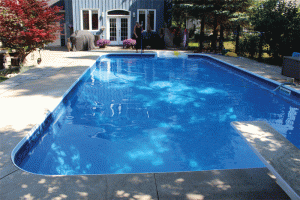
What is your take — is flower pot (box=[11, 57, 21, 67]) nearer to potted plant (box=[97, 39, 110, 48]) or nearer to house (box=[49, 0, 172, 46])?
potted plant (box=[97, 39, 110, 48])

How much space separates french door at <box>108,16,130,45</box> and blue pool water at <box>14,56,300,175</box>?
375 inches

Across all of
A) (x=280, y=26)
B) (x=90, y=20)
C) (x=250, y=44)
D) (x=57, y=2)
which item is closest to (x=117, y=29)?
(x=90, y=20)

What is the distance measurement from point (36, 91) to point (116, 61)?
735 cm

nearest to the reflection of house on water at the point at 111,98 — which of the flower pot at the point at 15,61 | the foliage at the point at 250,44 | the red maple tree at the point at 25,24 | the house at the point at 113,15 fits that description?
the red maple tree at the point at 25,24

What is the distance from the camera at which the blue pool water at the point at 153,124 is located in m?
4.08

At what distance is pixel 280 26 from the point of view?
34.3ft

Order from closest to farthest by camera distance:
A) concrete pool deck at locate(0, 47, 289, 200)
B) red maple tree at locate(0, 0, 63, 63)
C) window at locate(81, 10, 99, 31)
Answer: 1. concrete pool deck at locate(0, 47, 289, 200)
2. red maple tree at locate(0, 0, 63, 63)
3. window at locate(81, 10, 99, 31)

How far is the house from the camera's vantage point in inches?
709

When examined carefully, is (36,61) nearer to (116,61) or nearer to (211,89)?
(116,61)

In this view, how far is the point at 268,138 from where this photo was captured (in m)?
3.08

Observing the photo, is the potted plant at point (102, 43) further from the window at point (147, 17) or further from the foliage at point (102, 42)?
the window at point (147, 17)

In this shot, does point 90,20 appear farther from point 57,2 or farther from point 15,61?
point 15,61

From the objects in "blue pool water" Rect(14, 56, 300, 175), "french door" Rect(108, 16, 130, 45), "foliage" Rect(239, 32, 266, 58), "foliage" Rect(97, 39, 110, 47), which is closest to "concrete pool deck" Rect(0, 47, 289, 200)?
"blue pool water" Rect(14, 56, 300, 175)

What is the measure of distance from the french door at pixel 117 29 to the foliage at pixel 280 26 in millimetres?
9688
